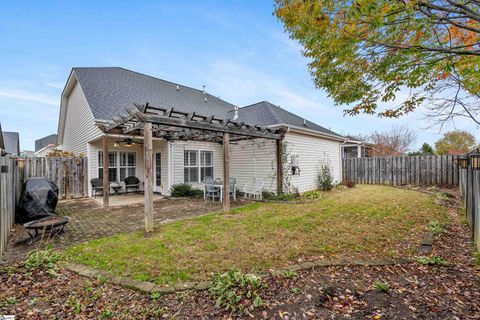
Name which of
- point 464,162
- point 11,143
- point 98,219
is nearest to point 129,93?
point 98,219

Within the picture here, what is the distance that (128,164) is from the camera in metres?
11.8

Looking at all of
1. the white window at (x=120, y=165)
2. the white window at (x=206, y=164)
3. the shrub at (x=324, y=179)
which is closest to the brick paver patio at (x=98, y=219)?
the white window at (x=120, y=165)

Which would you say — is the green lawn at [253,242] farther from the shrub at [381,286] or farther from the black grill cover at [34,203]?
the black grill cover at [34,203]

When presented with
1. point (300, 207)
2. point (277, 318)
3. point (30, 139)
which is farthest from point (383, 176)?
point (30, 139)

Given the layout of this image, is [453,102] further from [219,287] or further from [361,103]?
[219,287]

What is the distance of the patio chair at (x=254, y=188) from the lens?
10.1m

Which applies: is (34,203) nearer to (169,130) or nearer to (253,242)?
(169,130)

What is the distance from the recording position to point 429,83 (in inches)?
217

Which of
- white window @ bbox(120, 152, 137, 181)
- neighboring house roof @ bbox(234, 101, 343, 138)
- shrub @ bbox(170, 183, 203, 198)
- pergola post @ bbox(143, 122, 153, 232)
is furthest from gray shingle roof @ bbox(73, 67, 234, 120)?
pergola post @ bbox(143, 122, 153, 232)

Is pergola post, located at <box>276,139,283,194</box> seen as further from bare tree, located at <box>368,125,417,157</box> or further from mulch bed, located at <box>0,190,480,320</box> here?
bare tree, located at <box>368,125,417,157</box>

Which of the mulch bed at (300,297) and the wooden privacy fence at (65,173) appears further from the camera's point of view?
the wooden privacy fence at (65,173)

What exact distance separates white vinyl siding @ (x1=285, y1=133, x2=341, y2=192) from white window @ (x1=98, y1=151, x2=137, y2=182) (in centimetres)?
822

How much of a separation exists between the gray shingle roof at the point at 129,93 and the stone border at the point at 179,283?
299 inches

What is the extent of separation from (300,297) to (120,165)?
37.1ft
